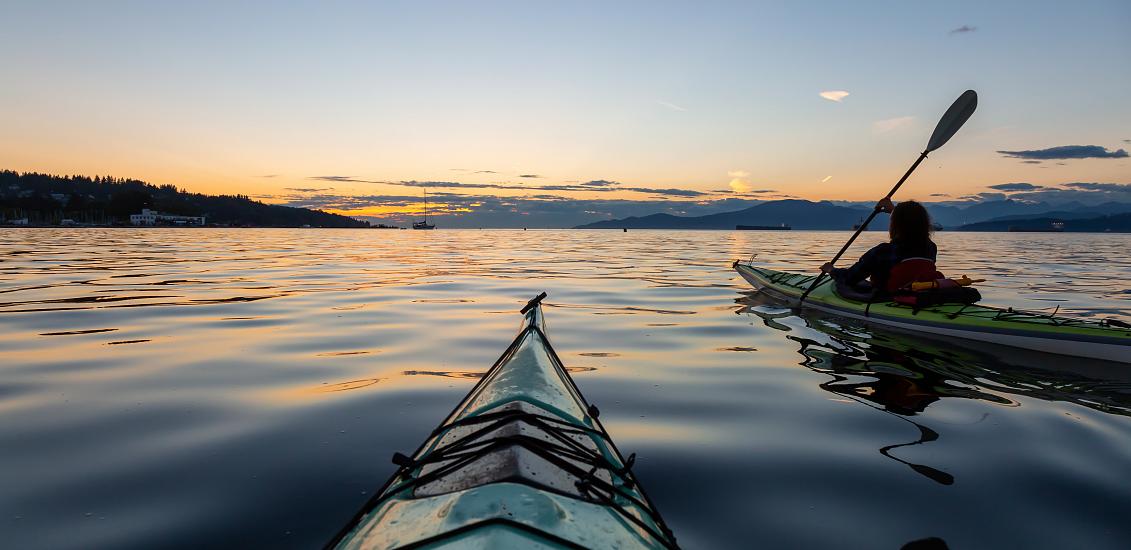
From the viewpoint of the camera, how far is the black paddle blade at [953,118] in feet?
35.1

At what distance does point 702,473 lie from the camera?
149 inches

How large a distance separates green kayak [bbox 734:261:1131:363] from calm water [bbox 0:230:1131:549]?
25cm

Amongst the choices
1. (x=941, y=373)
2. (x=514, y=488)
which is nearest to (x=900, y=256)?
(x=941, y=373)

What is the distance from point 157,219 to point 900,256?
21145cm

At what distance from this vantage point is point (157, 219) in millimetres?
176250

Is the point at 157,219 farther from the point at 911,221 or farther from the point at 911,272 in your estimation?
the point at 911,221

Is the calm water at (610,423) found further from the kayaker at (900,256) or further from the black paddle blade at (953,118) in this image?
the black paddle blade at (953,118)

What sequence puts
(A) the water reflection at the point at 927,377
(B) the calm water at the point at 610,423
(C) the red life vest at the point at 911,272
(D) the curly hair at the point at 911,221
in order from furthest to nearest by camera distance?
(C) the red life vest at the point at 911,272
(D) the curly hair at the point at 911,221
(A) the water reflection at the point at 927,377
(B) the calm water at the point at 610,423

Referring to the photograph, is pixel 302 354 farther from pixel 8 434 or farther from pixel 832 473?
pixel 832 473

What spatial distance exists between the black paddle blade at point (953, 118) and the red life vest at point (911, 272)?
314cm

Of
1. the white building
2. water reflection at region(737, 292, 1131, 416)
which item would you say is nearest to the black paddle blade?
water reflection at region(737, 292, 1131, 416)

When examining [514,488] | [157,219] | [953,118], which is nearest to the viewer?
[514,488]

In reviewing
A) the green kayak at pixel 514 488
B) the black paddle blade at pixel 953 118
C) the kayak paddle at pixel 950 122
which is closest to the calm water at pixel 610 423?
the green kayak at pixel 514 488

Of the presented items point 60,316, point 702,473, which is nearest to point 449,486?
point 702,473
